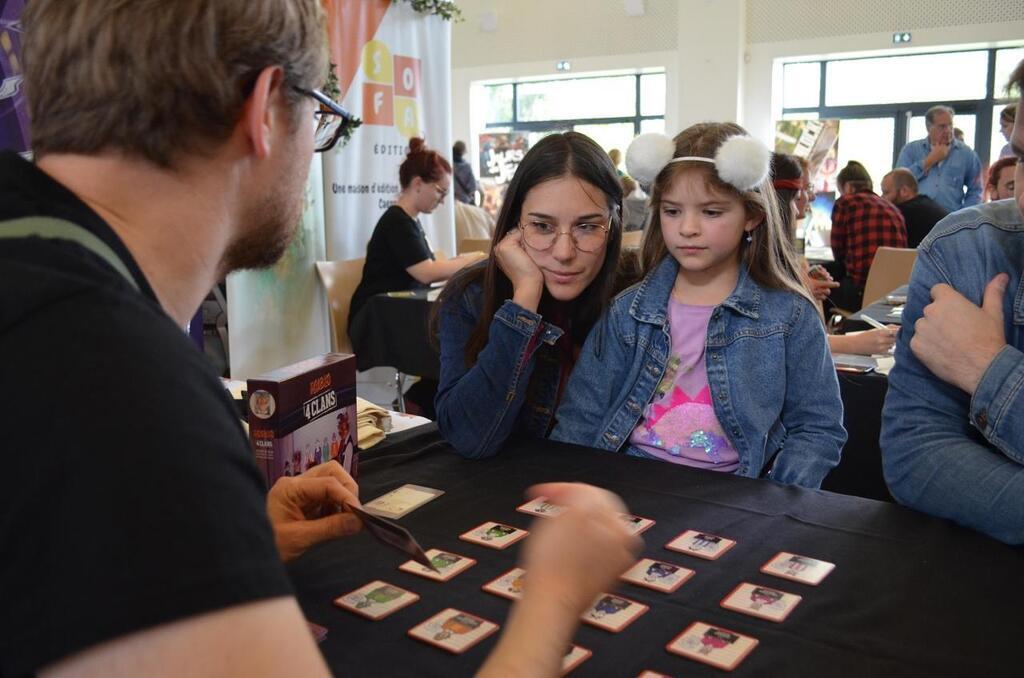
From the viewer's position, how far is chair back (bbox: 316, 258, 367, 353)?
4715 millimetres

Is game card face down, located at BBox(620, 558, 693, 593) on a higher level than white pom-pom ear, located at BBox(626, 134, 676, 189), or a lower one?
lower

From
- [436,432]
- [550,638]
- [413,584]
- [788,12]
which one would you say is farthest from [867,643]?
[788,12]

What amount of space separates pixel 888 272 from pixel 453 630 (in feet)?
15.0

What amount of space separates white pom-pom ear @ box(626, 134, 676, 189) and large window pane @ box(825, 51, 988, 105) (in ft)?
32.5

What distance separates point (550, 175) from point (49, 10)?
1302 mm

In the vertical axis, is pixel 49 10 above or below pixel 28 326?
above

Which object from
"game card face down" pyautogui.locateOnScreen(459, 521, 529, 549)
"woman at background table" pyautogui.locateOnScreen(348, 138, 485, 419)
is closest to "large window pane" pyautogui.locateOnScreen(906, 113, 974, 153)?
"woman at background table" pyautogui.locateOnScreen(348, 138, 485, 419)

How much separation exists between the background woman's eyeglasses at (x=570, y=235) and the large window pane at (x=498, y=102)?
11.3 meters

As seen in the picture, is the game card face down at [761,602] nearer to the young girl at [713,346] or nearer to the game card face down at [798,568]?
the game card face down at [798,568]

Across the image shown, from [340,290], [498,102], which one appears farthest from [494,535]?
[498,102]

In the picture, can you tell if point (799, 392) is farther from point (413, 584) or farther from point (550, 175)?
point (413, 584)

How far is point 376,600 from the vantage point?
1045mm

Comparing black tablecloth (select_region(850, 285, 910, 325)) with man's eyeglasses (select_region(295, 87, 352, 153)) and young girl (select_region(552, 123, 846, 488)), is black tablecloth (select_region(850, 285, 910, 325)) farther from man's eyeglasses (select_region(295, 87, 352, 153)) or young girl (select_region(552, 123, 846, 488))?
man's eyeglasses (select_region(295, 87, 352, 153))

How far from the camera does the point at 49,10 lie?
0.75 m
